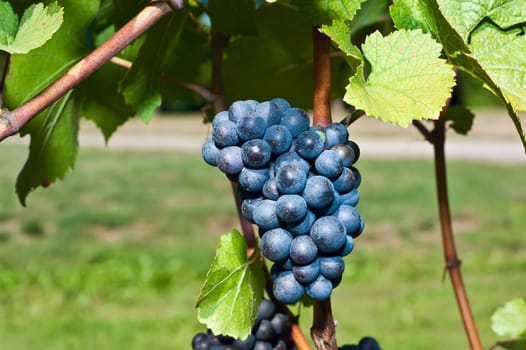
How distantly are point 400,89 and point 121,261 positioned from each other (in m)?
4.52

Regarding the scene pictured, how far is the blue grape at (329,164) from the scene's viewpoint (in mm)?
468

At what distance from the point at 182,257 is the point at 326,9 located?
4535 mm

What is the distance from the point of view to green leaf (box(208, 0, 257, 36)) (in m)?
0.64

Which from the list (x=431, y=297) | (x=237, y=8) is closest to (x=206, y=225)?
(x=431, y=297)

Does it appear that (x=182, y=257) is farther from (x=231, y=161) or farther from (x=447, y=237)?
(x=231, y=161)

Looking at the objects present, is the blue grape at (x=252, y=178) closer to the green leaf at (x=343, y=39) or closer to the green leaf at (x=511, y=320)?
the green leaf at (x=343, y=39)

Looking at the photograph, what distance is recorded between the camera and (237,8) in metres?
0.64

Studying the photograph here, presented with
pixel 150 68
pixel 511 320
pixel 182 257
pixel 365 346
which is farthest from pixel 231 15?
pixel 182 257

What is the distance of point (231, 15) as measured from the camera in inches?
25.6

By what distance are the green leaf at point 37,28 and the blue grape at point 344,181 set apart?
20cm

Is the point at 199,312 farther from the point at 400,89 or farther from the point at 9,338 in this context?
the point at 9,338

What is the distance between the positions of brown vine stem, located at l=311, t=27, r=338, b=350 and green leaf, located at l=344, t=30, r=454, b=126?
5cm

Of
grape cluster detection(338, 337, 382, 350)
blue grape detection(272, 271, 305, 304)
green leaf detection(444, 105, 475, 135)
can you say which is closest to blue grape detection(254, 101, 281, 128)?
blue grape detection(272, 271, 305, 304)

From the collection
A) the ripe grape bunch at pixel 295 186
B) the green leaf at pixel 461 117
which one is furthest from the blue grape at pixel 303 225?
the green leaf at pixel 461 117
